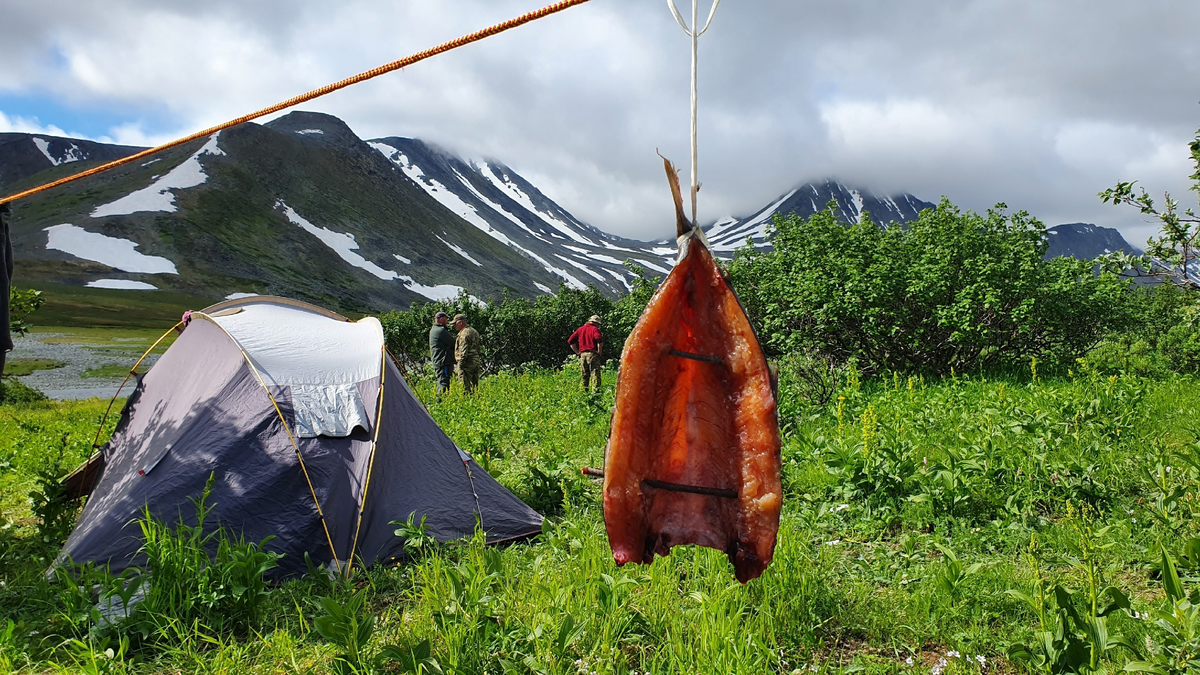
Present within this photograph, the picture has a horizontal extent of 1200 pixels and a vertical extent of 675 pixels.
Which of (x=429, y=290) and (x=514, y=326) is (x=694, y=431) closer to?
(x=514, y=326)

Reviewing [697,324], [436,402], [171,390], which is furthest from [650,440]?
[436,402]

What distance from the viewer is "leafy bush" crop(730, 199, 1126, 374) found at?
9867 millimetres

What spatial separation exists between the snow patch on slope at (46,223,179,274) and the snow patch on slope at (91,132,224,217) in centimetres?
793

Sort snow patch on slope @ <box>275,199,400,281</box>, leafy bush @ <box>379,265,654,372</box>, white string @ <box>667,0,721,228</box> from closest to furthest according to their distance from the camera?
white string @ <box>667,0,721,228</box> → leafy bush @ <box>379,265,654,372</box> → snow patch on slope @ <box>275,199,400,281</box>

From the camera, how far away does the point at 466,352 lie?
45.4ft

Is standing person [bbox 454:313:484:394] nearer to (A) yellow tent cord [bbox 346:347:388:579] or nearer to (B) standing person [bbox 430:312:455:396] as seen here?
(B) standing person [bbox 430:312:455:396]

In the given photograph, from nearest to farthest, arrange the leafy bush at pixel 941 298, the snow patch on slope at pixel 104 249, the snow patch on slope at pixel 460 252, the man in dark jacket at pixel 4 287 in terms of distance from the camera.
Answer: the man in dark jacket at pixel 4 287, the leafy bush at pixel 941 298, the snow patch on slope at pixel 104 249, the snow patch on slope at pixel 460 252

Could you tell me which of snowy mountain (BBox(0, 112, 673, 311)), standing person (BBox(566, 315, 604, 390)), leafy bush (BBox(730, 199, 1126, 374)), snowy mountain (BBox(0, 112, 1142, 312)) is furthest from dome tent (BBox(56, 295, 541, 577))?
snowy mountain (BBox(0, 112, 673, 311))

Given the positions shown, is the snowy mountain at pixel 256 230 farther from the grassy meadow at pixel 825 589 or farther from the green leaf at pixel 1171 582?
the green leaf at pixel 1171 582

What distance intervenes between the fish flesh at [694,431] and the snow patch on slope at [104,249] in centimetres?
11224

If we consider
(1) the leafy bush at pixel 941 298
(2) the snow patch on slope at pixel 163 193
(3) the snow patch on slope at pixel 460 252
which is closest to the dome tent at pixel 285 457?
(1) the leafy bush at pixel 941 298

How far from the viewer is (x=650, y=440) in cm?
196

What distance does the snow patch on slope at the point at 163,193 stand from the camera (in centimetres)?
10644

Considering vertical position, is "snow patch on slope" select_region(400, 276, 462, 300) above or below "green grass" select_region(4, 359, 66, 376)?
above
